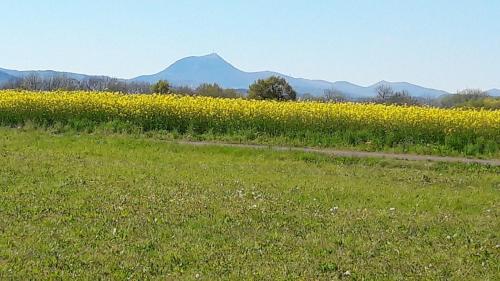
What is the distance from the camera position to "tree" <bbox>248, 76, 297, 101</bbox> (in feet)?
116

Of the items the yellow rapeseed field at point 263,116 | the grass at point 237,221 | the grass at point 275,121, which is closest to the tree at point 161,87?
the yellow rapeseed field at point 263,116

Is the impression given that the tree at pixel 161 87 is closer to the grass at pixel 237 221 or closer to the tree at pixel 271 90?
the tree at pixel 271 90

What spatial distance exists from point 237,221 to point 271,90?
28.6 meters

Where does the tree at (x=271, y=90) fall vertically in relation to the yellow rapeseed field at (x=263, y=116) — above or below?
above

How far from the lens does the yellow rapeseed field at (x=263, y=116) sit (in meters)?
18.2

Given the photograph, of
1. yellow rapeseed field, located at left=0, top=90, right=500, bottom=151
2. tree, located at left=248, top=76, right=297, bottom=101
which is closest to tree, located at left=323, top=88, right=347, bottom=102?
tree, located at left=248, top=76, right=297, bottom=101

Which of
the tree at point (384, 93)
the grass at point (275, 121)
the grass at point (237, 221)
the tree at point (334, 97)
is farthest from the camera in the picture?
the tree at point (384, 93)

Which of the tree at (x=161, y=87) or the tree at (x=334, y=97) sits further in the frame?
the tree at (x=161, y=87)

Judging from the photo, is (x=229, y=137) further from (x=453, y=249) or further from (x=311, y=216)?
(x=453, y=249)

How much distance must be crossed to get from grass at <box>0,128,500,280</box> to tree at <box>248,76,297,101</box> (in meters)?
22.3

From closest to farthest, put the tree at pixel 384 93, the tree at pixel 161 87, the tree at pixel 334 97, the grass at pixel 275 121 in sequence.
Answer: the grass at pixel 275 121 → the tree at pixel 334 97 → the tree at pixel 161 87 → the tree at pixel 384 93

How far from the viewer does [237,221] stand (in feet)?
24.6

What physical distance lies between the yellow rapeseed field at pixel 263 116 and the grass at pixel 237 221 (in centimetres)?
517

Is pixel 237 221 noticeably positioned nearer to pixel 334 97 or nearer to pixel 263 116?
pixel 263 116
